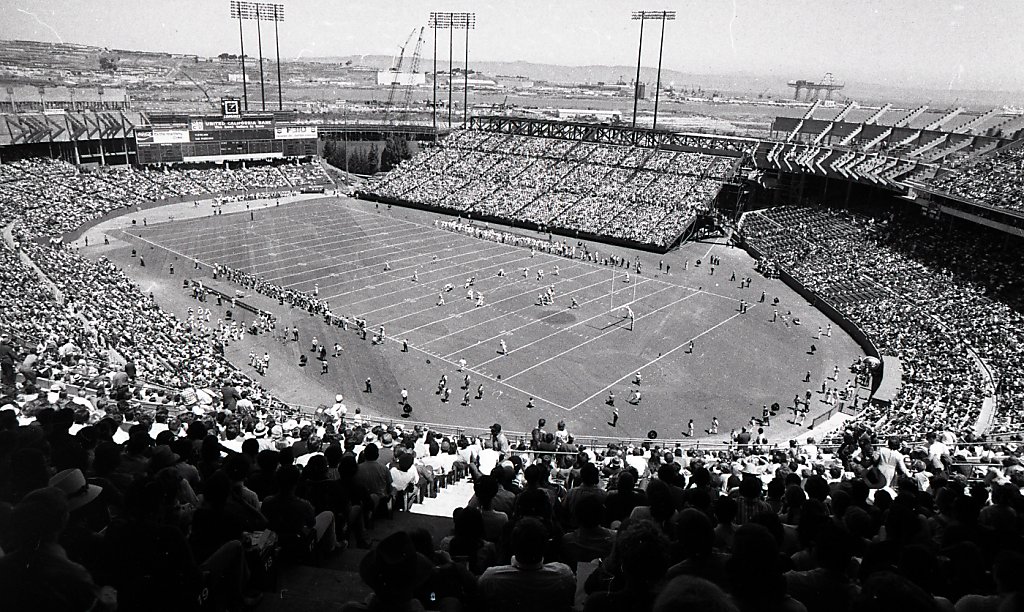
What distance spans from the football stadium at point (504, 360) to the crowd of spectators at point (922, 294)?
216 mm

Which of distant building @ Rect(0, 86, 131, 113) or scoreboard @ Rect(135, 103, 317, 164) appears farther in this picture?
scoreboard @ Rect(135, 103, 317, 164)

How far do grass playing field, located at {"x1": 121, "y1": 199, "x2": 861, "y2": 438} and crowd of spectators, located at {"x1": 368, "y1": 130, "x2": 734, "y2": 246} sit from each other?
5486mm

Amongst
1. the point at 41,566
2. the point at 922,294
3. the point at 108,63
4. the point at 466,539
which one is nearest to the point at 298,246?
the point at 922,294

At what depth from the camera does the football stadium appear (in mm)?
4824

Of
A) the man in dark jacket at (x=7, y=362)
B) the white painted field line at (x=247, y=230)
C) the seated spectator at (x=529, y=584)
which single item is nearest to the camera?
the seated spectator at (x=529, y=584)

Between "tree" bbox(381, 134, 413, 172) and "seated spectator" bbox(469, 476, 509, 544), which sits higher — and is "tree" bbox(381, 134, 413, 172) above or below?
below

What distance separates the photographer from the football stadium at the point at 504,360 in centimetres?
482

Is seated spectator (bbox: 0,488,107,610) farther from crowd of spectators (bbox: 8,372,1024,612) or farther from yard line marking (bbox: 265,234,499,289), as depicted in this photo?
yard line marking (bbox: 265,234,499,289)

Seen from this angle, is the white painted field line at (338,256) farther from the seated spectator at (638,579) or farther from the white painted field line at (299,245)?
the seated spectator at (638,579)

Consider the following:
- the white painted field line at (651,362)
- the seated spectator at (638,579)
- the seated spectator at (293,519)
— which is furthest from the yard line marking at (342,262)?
the seated spectator at (638,579)

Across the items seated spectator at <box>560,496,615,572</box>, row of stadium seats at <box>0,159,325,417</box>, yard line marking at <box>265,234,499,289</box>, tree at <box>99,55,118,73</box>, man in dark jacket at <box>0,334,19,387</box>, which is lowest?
yard line marking at <box>265,234,499,289</box>

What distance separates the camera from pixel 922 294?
3684cm

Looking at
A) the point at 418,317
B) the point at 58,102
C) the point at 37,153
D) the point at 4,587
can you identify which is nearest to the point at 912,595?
the point at 4,587

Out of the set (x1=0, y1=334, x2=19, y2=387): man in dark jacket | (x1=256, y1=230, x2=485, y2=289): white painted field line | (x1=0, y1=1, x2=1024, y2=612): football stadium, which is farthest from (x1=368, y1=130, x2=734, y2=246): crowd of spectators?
(x1=0, y1=334, x2=19, y2=387): man in dark jacket
